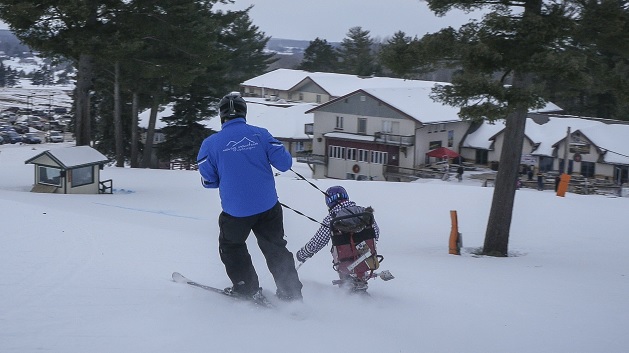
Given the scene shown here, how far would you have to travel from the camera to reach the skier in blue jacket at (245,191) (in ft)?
18.0

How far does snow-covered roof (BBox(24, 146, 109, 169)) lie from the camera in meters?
20.6

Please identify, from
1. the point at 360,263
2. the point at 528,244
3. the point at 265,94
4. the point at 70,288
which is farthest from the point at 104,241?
the point at 265,94

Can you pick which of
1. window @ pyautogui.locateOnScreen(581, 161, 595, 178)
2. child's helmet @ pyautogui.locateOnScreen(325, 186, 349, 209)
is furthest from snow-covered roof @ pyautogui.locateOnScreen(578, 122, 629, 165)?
child's helmet @ pyautogui.locateOnScreen(325, 186, 349, 209)

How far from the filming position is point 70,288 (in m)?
5.52

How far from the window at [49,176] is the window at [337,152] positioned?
28.6 m

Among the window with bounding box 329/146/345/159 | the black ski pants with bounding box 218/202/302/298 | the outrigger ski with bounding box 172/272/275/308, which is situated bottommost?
the outrigger ski with bounding box 172/272/275/308

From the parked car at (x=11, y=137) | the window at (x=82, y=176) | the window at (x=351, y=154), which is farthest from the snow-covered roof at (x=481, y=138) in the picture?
the parked car at (x=11, y=137)

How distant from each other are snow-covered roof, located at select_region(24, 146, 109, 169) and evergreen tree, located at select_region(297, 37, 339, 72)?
6901 centimetres

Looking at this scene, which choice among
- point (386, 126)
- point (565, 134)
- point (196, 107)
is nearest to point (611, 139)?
point (565, 134)

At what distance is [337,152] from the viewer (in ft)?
157

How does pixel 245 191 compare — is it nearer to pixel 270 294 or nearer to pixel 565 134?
pixel 270 294

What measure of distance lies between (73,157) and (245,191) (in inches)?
678

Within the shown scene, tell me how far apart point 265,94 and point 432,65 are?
67.6m

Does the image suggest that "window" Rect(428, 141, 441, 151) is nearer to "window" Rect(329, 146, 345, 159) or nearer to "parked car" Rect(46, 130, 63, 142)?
"window" Rect(329, 146, 345, 159)
